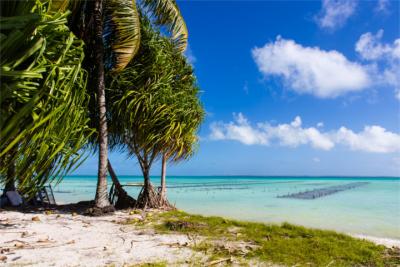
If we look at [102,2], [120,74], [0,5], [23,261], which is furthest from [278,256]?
[102,2]

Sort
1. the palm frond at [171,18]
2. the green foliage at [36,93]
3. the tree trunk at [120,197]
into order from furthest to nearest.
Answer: the tree trunk at [120,197] → the palm frond at [171,18] → the green foliage at [36,93]

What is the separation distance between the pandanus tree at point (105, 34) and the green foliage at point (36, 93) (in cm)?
489

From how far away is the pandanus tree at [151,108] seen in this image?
8367 mm

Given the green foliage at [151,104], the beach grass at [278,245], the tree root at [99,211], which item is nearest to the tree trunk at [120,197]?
the green foliage at [151,104]

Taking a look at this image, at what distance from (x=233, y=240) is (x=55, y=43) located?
4.35 m

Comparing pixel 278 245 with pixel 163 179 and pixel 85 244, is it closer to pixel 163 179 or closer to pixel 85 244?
pixel 85 244

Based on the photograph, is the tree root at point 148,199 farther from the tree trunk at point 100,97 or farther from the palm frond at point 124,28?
the palm frond at point 124,28

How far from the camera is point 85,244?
532 centimetres

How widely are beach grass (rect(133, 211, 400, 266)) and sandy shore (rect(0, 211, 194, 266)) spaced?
0.47 m

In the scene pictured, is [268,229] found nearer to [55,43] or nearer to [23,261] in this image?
[23,261]

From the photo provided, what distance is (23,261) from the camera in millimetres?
4375

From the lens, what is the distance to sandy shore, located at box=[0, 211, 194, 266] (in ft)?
14.8

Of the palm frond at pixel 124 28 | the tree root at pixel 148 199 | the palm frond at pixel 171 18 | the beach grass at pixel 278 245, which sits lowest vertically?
the beach grass at pixel 278 245

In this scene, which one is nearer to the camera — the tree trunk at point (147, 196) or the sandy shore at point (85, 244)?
the sandy shore at point (85, 244)
